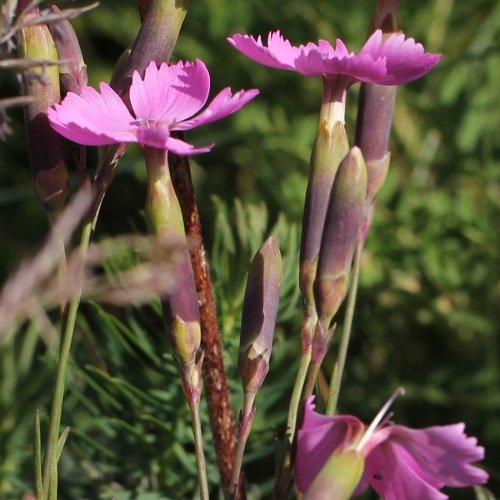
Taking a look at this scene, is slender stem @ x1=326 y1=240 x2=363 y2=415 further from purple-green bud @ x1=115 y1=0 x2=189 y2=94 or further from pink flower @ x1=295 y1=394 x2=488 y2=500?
purple-green bud @ x1=115 y1=0 x2=189 y2=94

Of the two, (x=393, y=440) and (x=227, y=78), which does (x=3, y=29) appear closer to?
(x=393, y=440)

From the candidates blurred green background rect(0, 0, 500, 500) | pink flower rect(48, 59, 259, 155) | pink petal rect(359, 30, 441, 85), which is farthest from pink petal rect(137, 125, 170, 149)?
blurred green background rect(0, 0, 500, 500)

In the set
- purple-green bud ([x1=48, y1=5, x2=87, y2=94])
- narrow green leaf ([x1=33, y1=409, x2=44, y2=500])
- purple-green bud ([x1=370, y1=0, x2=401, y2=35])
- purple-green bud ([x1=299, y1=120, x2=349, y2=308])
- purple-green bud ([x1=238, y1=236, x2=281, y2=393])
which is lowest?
narrow green leaf ([x1=33, y1=409, x2=44, y2=500])

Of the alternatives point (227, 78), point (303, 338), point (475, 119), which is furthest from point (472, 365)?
point (303, 338)

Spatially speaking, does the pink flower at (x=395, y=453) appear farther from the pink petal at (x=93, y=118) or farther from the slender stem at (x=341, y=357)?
the pink petal at (x=93, y=118)

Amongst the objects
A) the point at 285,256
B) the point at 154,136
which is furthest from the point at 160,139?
the point at 285,256

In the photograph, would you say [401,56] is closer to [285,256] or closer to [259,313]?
[259,313]
